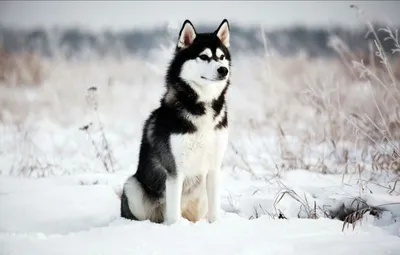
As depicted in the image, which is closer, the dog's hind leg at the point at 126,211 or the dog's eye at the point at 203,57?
the dog's eye at the point at 203,57

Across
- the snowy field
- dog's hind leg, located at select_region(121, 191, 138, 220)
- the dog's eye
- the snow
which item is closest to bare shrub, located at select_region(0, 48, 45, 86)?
the snowy field

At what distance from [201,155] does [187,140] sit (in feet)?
0.53

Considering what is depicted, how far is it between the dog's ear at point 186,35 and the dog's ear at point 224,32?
0.75 ft

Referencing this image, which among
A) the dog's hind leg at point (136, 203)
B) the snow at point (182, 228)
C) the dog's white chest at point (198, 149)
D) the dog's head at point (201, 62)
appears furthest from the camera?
the dog's hind leg at point (136, 203)

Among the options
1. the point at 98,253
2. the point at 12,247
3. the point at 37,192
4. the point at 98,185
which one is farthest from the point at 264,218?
the point at 37,192

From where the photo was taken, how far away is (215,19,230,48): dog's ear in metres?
3.83

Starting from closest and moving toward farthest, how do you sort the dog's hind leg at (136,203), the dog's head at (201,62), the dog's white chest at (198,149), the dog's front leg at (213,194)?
the dog's white chest at (198,149)
the dog's head at (201,62)
the dog's front leg at (213,194)
the dog's hind leg at (136,203)

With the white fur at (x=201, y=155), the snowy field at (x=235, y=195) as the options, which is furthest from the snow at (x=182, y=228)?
the white fur at (x=201, y=155)

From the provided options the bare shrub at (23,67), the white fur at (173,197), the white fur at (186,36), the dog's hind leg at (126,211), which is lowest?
the dog's hind leg at (126,211)

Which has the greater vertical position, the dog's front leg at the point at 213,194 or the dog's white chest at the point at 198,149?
the dog's white chest at the point at 198,149

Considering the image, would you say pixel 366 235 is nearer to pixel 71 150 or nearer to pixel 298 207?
pixel 298 207

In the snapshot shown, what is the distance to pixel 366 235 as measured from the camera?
2.91 meters

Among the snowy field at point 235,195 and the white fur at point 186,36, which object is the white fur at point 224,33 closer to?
the white fur at point 186,36

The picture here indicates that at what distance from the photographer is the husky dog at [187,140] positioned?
3504mm
